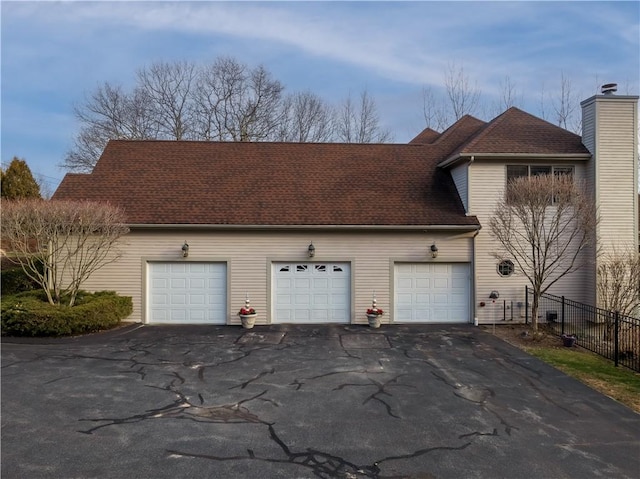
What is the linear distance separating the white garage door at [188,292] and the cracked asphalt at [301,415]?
301 centimetres

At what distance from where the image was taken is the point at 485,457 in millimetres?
4820

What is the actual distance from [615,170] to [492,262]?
15.0 feet

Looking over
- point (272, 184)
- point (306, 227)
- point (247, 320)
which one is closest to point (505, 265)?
point (306, 227)

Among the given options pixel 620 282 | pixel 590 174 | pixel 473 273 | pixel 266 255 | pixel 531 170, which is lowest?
pixel 620 282

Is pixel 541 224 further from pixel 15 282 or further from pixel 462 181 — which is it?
pixel 15 282

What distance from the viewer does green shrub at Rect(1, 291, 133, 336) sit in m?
10.6

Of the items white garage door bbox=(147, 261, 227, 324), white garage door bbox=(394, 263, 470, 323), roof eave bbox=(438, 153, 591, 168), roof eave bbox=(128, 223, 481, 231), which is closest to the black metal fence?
white garage door bbox=(394, 263, 470, 323)

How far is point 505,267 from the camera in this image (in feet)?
43.5

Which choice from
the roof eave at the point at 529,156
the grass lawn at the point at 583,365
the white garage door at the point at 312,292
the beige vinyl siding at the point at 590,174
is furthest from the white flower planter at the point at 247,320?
the beige vinyl siding at the point at 590,174

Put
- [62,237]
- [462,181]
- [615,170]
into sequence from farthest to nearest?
[462,181]
[615,170]
[62,237]

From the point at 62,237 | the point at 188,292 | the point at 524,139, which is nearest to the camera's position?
the point at 62,237

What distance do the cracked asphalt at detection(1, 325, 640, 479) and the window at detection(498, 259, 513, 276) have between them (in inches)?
153

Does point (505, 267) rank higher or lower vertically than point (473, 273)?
higher

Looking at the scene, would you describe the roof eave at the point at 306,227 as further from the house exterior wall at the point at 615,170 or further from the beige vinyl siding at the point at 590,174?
the house exterior wall at the point at 615,170
